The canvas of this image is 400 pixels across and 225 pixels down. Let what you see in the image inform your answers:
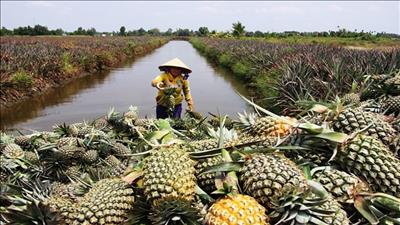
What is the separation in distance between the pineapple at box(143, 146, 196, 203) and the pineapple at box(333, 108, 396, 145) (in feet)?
2.20

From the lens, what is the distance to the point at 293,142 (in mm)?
1711

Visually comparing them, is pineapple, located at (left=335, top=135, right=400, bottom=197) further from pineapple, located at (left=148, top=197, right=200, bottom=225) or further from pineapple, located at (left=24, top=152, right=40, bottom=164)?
pineapple, located at (left=24, top=152, right=40, bottom=164)

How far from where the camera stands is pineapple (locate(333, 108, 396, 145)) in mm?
1789

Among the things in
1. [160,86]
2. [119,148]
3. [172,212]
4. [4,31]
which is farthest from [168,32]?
[172,212]

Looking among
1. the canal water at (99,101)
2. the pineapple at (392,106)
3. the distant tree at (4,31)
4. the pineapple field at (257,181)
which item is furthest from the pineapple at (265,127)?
the distant tree at (4,31)

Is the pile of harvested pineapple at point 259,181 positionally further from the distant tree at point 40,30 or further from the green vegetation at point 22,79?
the distant tree at point 40,30

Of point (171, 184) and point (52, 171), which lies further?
point (52, 171)

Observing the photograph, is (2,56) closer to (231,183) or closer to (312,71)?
(312,71)

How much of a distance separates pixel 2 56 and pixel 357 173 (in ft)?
56.0

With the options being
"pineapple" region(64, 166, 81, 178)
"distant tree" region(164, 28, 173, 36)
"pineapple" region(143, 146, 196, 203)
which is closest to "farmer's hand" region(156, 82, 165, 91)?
"pineapple" region(64, 166, 81, 178)

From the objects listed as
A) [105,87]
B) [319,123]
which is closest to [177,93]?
[319,123]

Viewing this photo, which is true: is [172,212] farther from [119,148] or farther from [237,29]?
[237,29]

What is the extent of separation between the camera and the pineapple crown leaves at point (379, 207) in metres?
1.43

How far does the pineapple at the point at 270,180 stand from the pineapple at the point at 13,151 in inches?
98.4
